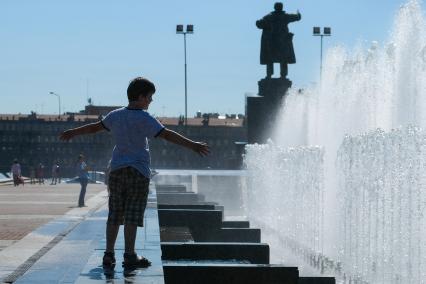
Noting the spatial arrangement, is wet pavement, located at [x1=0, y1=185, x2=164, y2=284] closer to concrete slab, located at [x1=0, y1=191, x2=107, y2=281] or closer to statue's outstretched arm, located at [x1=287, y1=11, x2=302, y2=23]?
concrete slab, located at [x1=0, y1=191, x2=107, y2=281]

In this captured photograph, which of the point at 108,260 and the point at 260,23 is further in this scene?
the point at 260,23

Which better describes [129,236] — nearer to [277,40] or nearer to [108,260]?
[108,260]

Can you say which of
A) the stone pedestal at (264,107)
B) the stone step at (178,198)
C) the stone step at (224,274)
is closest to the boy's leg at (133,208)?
the stone step at (224,274)

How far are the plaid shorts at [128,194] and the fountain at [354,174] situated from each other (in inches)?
145

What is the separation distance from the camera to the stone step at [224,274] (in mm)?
5801

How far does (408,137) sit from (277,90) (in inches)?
555

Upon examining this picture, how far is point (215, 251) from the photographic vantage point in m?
7.20

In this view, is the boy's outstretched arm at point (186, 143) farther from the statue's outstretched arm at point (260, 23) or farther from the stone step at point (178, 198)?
the statue's outstretched arm at point (260, 23)

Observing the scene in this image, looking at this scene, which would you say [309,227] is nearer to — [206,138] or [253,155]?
[253,155]

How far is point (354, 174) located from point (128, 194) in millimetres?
6265

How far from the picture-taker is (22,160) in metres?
116

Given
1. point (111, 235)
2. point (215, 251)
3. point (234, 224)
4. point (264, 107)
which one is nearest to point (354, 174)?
point (234, 224)

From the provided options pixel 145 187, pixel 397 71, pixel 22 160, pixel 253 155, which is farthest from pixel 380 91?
pixel 22 160

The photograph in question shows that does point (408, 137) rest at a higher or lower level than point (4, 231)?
higher
